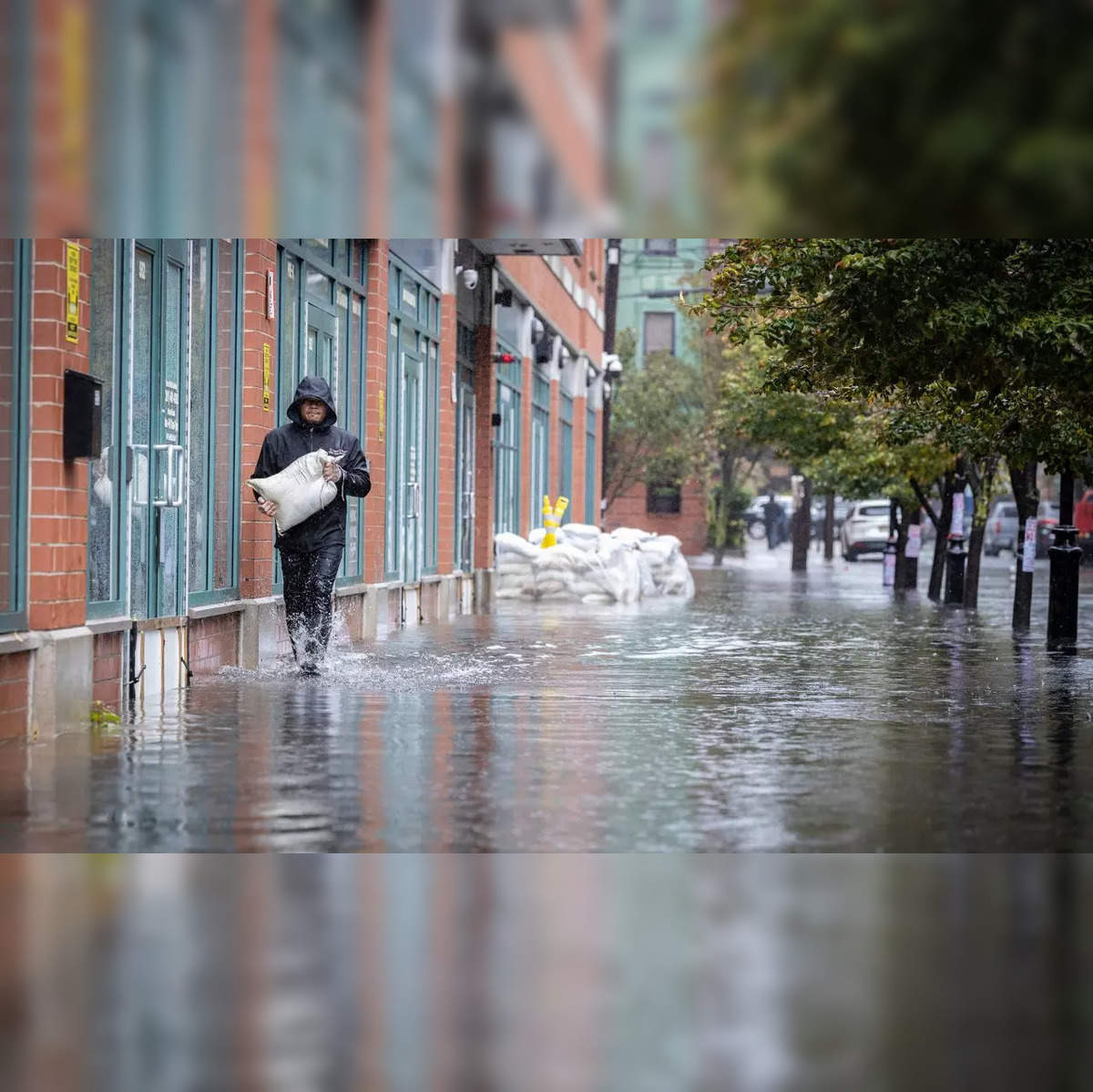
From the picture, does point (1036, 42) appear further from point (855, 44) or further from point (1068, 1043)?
point (1068, 1043)

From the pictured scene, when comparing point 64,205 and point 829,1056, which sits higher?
point 64,205

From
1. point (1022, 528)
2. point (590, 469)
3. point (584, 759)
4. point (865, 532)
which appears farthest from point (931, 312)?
point (865, 532)

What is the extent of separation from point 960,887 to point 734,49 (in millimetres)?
2876

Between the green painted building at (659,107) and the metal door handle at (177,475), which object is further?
the metal door handle at (177,475)

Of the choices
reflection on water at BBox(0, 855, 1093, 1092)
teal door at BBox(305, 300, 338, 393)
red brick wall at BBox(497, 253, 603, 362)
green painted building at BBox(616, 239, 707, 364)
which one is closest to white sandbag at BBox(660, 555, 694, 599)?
red brick wall at BBox(497, 253, 603, 362)

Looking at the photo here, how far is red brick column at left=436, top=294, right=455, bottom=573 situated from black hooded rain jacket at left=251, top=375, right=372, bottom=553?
32.6 ft

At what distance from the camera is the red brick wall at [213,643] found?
551 inches

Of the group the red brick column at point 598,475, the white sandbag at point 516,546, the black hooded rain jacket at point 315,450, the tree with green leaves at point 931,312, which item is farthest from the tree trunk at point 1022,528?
the red brick column at point 598,475

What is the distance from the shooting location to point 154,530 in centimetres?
1302

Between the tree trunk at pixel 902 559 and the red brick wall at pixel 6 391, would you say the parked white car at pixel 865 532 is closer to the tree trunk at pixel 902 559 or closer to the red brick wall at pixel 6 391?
the tree trunk at pixel 902 559

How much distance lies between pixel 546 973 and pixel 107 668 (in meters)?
6.92

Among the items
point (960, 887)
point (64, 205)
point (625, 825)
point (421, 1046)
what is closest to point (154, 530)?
point (64, 205)

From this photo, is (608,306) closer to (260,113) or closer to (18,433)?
(18,433)

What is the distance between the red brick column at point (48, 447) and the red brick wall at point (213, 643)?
2.98 meters
